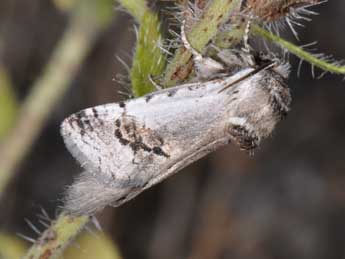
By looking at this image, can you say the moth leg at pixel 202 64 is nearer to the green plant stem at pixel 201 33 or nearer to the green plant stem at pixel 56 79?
the green plant stem at pixel 201 33

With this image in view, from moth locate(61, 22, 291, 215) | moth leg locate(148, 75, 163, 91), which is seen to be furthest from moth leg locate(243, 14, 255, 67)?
moth leg locate(148, 75, 163, 91)

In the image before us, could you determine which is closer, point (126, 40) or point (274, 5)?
point (274, 5)

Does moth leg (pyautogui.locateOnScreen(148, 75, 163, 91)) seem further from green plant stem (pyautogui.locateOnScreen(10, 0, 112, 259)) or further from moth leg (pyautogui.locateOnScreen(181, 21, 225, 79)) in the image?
green plant stem (pyautogui.locateOnScreen(10, 0, 112, 259))

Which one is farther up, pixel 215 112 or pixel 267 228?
pixel 215 112

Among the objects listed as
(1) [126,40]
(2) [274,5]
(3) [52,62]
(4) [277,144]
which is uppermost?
(2) [274,5]

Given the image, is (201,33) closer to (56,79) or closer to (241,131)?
(241,131)

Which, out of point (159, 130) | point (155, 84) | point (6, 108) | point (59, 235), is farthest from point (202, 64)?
point (6, 108)

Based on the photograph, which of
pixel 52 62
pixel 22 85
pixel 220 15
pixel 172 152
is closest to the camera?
pixel 220 15

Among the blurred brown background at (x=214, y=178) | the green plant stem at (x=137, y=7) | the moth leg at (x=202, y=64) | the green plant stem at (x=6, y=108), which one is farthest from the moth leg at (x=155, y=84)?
the blurred brown background at (x=214, y=178)

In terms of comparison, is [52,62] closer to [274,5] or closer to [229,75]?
[229,75]

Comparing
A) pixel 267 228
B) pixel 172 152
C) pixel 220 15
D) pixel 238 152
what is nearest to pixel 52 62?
pixel 172 152
